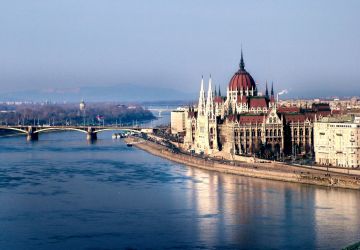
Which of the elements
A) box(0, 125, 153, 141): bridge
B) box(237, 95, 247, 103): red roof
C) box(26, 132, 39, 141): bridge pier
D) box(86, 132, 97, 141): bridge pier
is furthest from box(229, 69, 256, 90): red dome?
box(26, 132, 39, 141): bridge pier

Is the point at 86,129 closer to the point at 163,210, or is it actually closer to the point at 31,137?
the point at 31,137

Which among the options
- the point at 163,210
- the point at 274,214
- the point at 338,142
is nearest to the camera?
the point at 274,214

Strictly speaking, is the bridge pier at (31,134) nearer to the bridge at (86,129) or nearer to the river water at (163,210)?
the bridge at (86,129)

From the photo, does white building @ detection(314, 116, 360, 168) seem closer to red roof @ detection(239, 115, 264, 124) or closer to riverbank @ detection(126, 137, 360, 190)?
riverbank @ detection(126, 137, 360, 190)

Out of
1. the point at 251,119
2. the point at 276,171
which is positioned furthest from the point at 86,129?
the point at 276,171

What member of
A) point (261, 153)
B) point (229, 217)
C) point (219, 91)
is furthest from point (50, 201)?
point (219, 91)

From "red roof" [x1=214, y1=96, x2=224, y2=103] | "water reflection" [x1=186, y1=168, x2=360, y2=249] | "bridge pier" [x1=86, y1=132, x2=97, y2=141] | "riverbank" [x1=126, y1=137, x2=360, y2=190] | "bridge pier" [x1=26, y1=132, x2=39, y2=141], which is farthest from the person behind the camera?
"bridge pier" [x1=26, y1=132, x2=39, y2=141]

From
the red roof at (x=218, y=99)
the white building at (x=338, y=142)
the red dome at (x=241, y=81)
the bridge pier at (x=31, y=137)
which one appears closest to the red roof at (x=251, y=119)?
the white building at (x=338, y=142)
